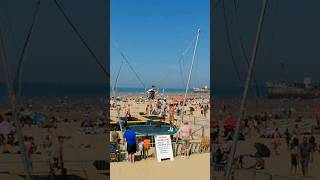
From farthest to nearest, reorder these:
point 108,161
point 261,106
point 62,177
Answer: point 261,106, point 108,161, point 62,177

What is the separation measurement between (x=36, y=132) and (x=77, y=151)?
6.16m

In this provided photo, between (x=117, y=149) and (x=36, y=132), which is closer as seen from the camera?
(x=117, y=149)

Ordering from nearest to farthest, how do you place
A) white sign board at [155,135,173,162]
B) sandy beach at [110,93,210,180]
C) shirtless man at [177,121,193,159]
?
sandy beach at [110,93,210,180]
white sign board at [155,135,173,162]
shirtless man at [177,121,193,159]

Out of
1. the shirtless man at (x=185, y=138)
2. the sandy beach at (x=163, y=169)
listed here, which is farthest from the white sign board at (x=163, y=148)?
the shirtless man at (x=185, y=138)

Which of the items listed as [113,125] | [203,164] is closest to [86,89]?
[113,125]

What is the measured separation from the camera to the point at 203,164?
1019 centimetres

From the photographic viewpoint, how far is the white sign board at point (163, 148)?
10.6 metres

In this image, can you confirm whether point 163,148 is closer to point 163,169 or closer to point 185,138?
point 163,169

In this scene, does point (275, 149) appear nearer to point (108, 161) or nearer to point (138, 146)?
point (138, 146)

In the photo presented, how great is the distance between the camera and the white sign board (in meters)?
10.6

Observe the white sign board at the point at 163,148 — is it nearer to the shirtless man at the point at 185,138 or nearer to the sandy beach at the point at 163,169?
the sandy beach at the point at 163,169

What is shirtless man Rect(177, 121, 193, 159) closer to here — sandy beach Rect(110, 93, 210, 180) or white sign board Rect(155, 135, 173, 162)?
A: sandy beach Rect(110, 93, 210, 180)

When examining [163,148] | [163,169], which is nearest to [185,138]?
[163,148]

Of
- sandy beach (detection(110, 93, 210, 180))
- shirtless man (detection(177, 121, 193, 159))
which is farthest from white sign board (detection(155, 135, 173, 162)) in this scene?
shirtless man (detection(177, 121, 193, 159))
